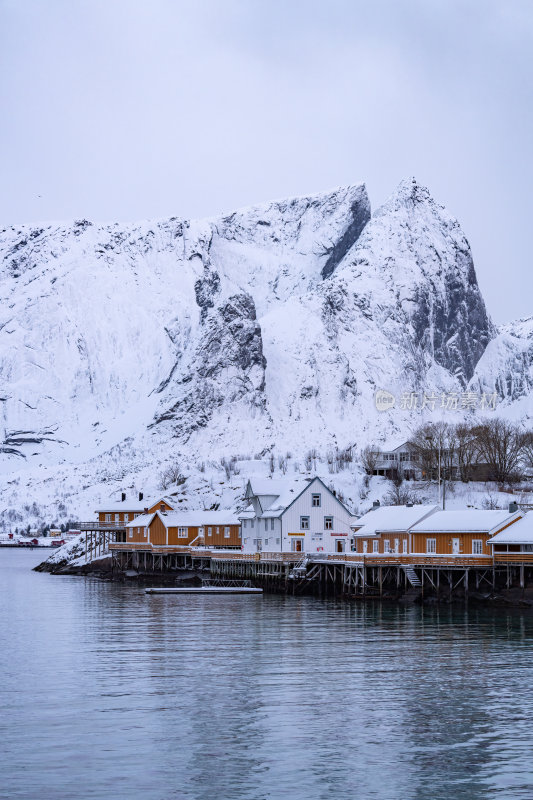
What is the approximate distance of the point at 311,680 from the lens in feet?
145

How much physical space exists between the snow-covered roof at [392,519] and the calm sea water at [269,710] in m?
18.0

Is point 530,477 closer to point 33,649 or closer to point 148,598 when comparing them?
point 148,598

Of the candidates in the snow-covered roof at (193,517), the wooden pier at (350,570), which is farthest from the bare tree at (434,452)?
the wooden pier at (350,570)

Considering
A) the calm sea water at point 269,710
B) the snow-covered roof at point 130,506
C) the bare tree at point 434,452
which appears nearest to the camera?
the calm sea water at point 269,710

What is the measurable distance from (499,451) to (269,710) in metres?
114

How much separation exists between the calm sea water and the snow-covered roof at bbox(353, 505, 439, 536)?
Answer: 18.0 m

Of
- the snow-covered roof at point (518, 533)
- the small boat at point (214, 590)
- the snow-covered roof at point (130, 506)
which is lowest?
the small boat at point (214, 590)

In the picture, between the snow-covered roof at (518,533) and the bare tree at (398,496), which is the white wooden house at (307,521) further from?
the bare tree at (398,496)

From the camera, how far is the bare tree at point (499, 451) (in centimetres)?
14838

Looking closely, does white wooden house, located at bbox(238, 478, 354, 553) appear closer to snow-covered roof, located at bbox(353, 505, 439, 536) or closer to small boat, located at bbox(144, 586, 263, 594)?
small boat, located at bbox(144, 586, 263, 594)

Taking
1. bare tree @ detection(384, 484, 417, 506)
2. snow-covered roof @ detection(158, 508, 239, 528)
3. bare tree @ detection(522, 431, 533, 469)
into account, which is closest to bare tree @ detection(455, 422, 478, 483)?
bare tree @ detection(522, 431, 533, 469)

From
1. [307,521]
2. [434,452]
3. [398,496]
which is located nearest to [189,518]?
[398,496]

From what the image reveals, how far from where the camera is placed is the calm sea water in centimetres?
2992

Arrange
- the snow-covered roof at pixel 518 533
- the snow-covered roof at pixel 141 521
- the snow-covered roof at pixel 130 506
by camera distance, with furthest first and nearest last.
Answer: the snow-covered roof at pixel 130 506 → the snow-covered roof at pixel 141 521 → the snow-covered roof at pixel 518 533
